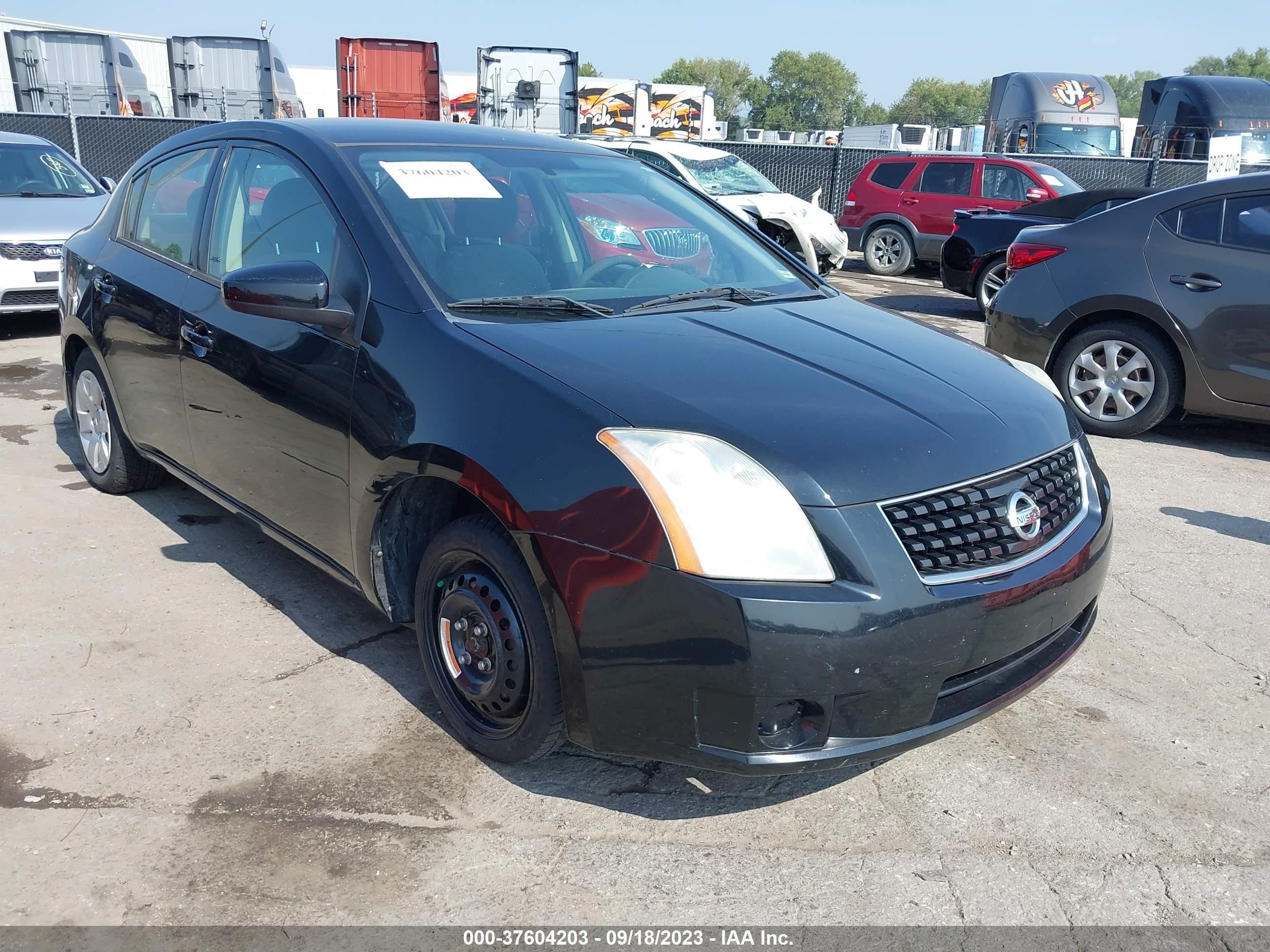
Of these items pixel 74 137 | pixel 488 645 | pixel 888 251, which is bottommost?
pixel 488 645

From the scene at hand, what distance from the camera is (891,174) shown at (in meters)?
15.5

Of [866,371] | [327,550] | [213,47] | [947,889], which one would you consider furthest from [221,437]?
[213,47]

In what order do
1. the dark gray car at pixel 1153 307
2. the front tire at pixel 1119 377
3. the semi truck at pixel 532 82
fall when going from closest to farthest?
the dark gray car at pixel 1153 307, the front tire at pixel 1119 377, the semi truck at pixel 532 82

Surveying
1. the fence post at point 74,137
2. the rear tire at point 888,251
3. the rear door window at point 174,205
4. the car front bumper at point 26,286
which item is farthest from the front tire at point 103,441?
the fence post at point 74,137

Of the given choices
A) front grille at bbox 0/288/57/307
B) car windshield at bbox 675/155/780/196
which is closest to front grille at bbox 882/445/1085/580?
front grille at bbox 0/288/57/307

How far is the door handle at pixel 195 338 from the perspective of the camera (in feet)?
12.4

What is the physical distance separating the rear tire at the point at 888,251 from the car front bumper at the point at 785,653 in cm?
1342

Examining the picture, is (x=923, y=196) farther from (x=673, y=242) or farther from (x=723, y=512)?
(x=723, y=512)

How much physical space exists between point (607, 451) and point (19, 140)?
9950 millimetres

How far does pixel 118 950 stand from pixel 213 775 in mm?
680

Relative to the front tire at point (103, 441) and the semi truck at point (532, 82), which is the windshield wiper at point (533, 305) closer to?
the front tire at point (103, 441)

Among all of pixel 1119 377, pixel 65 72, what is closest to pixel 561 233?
pixel 1119 377

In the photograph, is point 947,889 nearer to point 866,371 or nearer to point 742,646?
point 742,646

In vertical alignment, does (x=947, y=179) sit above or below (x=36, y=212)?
above
